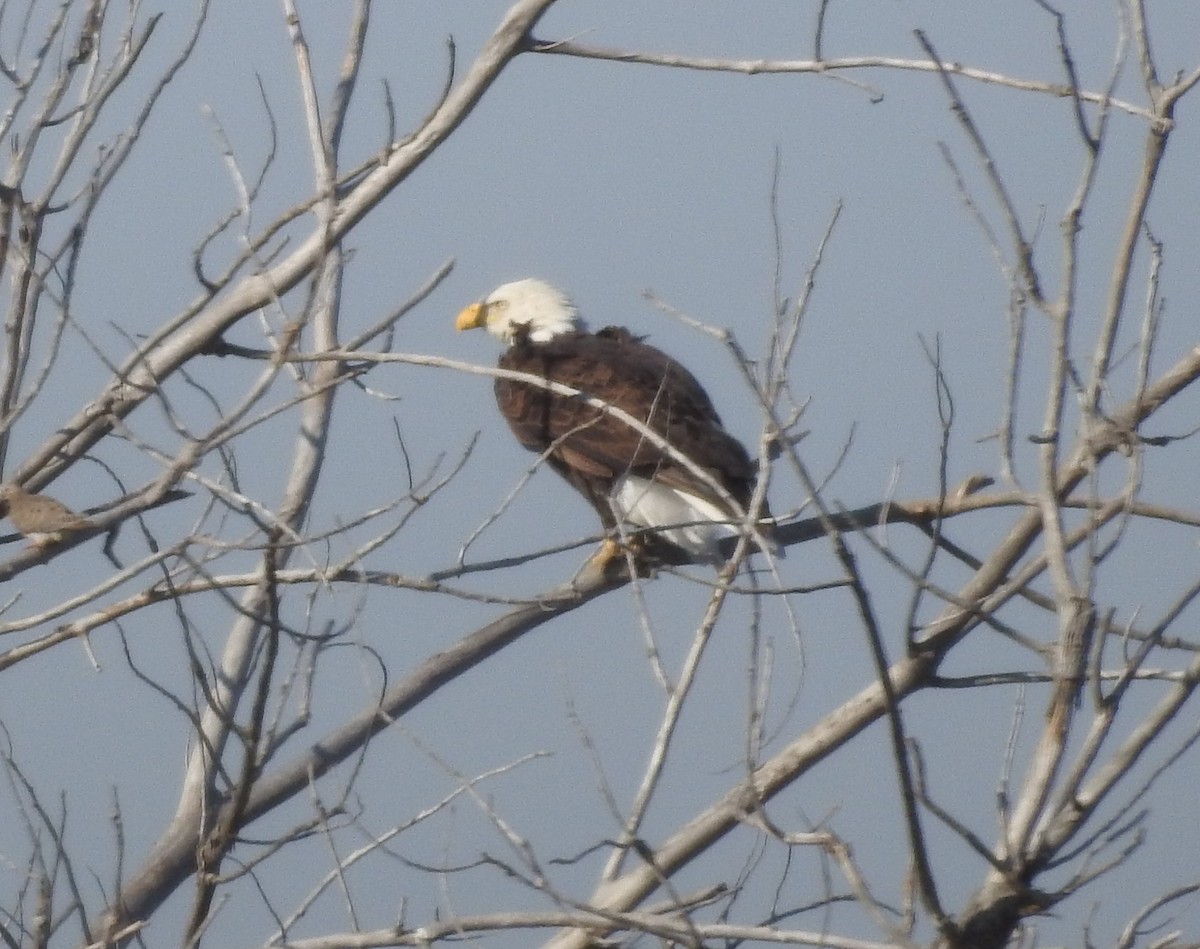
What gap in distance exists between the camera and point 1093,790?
8.34 ft

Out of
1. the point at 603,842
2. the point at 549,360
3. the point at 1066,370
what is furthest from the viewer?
the point at 549,360

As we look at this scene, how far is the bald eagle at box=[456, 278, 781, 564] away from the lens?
198 inches

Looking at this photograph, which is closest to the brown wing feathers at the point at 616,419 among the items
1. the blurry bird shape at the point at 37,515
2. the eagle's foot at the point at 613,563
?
the eagle's foot at the point at 613,563

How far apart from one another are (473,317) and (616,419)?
179 cm

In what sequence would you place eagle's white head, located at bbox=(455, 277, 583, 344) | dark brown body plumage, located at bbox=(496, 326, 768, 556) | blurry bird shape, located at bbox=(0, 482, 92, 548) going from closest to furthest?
1. blurry bird shape, located at bbox=(0, 482, 92, 548)
2. dark brown body plumage, located at bbox=(496, 326, 768, 556)
3. eagle's white head, located at bbox=(455, 277, 583, 344)

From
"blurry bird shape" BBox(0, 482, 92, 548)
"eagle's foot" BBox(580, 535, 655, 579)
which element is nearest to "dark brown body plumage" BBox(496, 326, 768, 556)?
"eagle's foot" BBox(580, 535, 655, 579)

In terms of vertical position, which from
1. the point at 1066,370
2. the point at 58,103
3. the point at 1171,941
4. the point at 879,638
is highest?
the point at 58,103

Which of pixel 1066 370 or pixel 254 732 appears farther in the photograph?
pixel 254 732

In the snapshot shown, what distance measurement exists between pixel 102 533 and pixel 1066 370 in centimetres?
208

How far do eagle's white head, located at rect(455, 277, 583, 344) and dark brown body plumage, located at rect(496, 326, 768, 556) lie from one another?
1.65 feet

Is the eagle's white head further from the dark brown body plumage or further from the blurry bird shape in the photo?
the blurry bird shape

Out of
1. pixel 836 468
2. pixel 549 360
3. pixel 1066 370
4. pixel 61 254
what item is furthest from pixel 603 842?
pixel 549 360

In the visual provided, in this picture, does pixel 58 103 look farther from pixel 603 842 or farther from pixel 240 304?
pixel 603 842

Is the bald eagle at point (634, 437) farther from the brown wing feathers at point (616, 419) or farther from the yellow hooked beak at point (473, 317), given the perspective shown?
the yellow hooked beak at point (473, 317)
